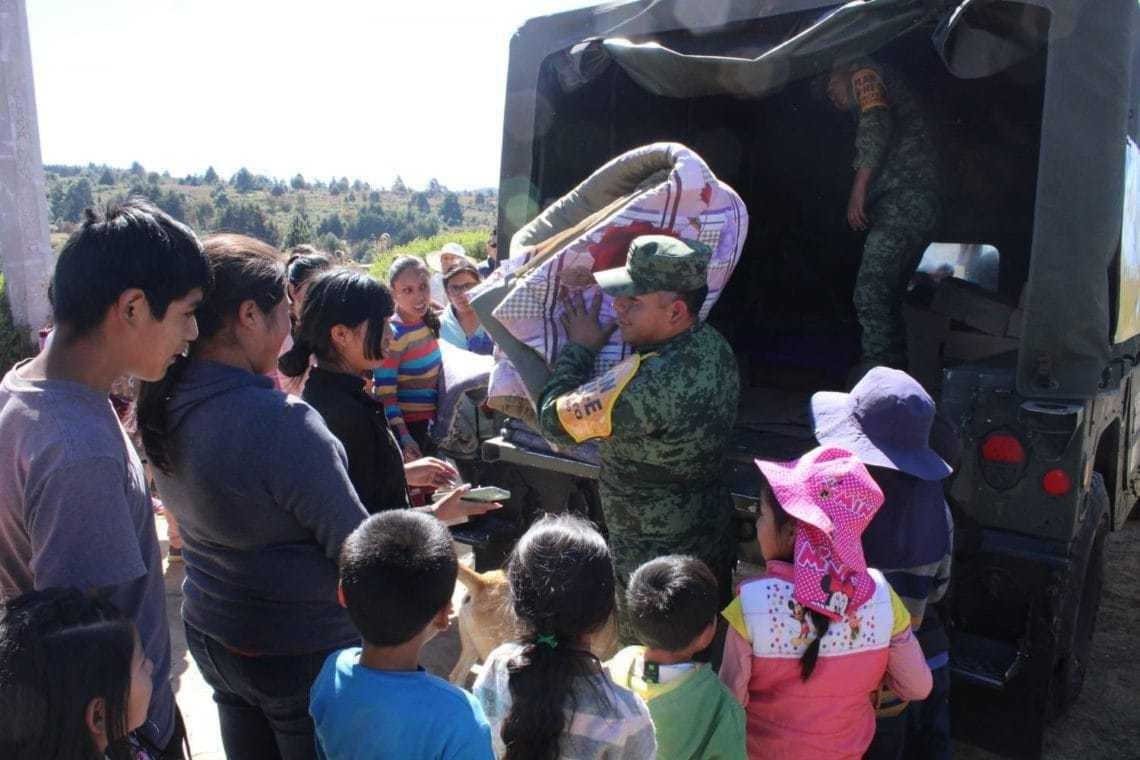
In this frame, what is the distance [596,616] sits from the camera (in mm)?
1590

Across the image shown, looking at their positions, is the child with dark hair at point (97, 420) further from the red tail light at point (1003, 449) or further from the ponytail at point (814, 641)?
the red tail light at point (1003, 449)

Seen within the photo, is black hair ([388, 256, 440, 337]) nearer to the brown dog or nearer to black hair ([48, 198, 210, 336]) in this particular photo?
the brown dog

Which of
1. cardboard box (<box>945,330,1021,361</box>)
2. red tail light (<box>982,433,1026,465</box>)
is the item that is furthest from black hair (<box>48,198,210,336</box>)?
cardboard box (<box>945,330,1021,361</box>)

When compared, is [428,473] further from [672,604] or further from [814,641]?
[814,641]

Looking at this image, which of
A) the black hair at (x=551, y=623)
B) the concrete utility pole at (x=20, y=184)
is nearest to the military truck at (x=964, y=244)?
the black hair at (x=551, y=623)

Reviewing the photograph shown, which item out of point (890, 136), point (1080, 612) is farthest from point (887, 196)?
point (1080, 612)

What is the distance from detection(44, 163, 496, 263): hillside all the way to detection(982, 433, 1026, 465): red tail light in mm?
14363

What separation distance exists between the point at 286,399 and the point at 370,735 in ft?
2.15

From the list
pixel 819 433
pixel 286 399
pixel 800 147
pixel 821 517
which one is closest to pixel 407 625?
pixel 286 399

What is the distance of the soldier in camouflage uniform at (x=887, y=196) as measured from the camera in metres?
3.70

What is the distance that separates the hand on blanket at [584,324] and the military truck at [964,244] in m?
0.65

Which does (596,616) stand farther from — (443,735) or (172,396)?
(172,396)

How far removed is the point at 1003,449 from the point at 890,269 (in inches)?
53.1

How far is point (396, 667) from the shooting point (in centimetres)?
149
